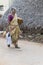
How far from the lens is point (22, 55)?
34.9ft

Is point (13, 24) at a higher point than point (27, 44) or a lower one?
higher

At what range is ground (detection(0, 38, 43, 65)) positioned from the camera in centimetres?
945

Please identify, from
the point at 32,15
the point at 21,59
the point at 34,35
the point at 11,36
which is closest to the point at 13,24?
the point at 11,36

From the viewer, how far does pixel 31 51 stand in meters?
11.4

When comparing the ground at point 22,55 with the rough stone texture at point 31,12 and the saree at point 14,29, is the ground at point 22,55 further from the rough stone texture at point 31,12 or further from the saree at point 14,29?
the rough stone texture at point 31,12

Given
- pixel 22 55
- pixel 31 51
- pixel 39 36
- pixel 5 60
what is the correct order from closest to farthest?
pixel 5 60 < pixel 22 55 < pixel 31 51 < pixel 39 36

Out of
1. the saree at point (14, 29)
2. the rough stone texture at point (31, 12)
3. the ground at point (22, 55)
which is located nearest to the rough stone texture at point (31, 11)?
the rough stone texture at point (31, 12)

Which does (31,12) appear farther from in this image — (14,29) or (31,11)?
(14,29)

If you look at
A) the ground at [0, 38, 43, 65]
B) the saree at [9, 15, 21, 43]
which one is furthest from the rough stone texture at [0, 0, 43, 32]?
the saree at [9, 15, 21, 43]

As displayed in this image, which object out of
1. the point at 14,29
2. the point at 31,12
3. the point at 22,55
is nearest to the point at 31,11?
the point at 31,12

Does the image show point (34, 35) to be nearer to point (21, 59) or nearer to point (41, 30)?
point (41, 30)

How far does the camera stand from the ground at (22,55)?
372 inches

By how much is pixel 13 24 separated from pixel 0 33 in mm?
5282

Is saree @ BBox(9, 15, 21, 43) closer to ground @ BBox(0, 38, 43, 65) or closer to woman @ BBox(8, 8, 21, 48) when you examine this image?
woman @ BBox(8, 8, 21, 48)
